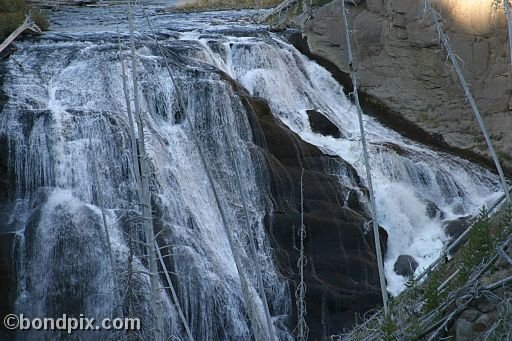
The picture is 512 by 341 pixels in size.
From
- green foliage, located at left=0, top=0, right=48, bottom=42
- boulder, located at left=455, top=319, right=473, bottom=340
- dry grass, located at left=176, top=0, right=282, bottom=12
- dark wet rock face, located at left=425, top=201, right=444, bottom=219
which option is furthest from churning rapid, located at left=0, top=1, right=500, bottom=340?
dry grass, located at left=176, top=0, right=282, bottom=12

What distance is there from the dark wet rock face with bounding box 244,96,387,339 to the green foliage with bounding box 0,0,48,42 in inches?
308

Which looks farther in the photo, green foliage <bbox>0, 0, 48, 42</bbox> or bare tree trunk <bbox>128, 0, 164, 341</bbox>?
green foliage <bbox>0, 0, 48, 42</bbox>

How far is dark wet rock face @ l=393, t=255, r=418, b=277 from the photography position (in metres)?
13.6

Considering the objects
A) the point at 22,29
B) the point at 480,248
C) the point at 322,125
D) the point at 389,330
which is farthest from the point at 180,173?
the point at 389,330

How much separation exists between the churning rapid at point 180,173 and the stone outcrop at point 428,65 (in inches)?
35.0

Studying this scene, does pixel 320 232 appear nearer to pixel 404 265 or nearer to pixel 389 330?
pixel 404 265

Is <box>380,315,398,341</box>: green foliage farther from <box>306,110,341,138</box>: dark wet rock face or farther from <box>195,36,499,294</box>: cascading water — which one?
<box>306,110,341,138</box>: dark wet rock face

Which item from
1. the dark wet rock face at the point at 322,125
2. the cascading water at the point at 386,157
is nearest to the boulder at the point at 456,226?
the cascading water at the point at 386,157

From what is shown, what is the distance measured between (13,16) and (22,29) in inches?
40.9

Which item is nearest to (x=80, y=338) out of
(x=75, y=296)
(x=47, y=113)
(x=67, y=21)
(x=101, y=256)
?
(x=75, y=296)

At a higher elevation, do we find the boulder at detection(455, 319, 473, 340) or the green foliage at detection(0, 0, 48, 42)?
the boulder at detection(455, 319, 473, 340)

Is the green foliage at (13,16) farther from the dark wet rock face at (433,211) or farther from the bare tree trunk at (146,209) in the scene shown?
the bare tree trunk at (146,209)

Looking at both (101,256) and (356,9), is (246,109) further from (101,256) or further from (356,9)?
(356,9)

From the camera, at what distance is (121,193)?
42.1 feet
